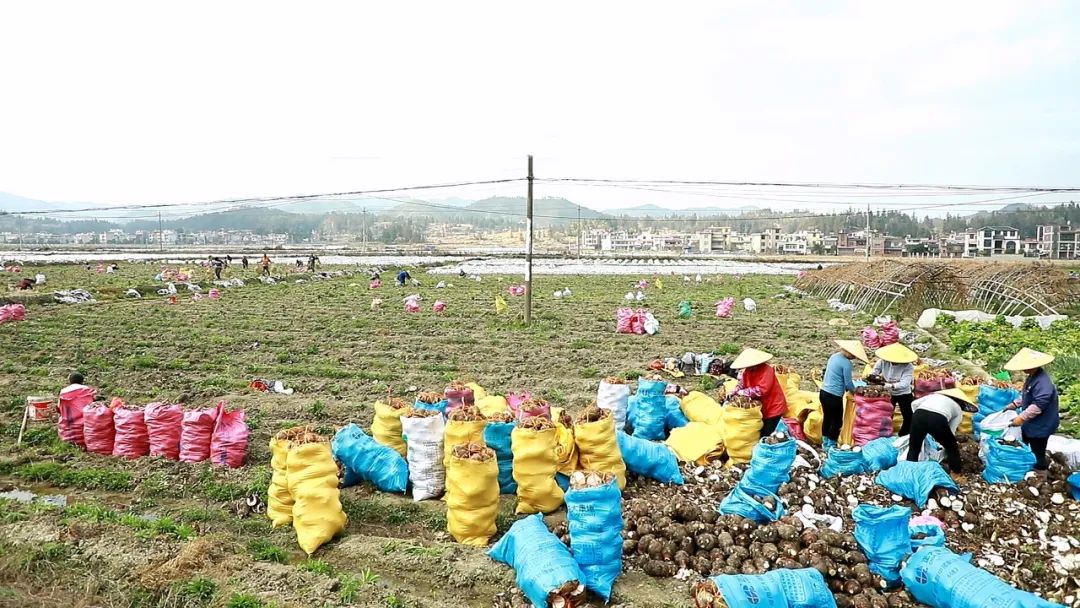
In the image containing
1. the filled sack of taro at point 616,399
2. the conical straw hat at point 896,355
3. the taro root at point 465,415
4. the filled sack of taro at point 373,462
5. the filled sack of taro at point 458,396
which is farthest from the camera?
the filled sack of taro at point 616,399

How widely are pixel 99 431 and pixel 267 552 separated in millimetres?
3788

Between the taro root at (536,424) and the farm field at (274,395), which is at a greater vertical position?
the taro root at (536,424)

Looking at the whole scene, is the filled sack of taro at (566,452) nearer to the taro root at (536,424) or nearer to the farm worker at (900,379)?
the taro root at (536,424)

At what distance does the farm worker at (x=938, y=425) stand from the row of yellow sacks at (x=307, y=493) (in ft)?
18.9

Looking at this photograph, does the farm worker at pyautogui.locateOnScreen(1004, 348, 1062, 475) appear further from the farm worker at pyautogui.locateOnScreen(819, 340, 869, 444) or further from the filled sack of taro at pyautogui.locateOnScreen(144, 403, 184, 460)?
the filled sack of taro at pyautogui.locateOnScreen(144, 403, 184, 460)

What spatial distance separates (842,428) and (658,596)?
13.2ft

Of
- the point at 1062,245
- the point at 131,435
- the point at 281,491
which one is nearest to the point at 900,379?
the point at 281,491

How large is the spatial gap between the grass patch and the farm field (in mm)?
16

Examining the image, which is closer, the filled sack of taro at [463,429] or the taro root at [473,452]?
the taro root at [473,452]

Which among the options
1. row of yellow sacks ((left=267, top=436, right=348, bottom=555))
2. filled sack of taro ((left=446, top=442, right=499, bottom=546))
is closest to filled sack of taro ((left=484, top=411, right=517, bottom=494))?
filled sack of taro ((left=446, top=442, right=499, bottom=546))

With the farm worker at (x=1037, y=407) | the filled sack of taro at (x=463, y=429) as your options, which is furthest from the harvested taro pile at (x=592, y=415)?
the farm worker at (x=1037, y=407)

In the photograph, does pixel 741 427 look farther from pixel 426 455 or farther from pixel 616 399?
pixel 426 455

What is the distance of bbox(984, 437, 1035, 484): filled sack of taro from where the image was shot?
→ 634 centimetres

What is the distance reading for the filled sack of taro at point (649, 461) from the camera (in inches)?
264
